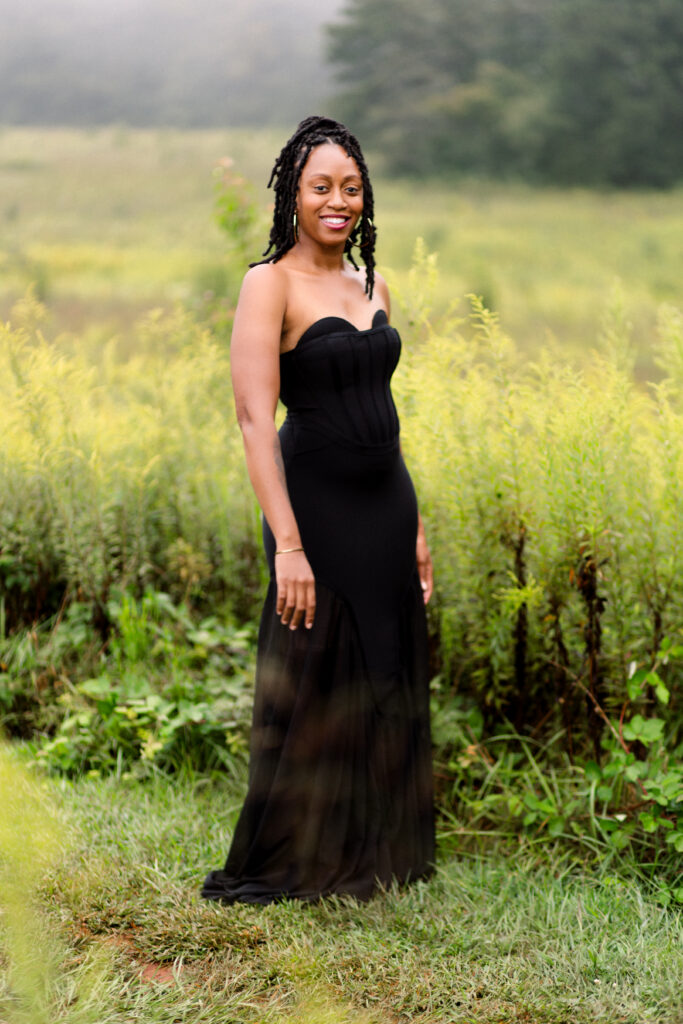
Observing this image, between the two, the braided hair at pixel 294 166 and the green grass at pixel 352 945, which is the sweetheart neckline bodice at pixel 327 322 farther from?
the green grass at pixel 352 945

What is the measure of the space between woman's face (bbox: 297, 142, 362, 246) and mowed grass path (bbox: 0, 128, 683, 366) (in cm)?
244

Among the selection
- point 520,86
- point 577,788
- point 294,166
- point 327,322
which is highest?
point 520,86

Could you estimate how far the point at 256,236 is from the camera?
4.89 metres

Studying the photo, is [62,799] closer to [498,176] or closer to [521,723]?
[521,723]

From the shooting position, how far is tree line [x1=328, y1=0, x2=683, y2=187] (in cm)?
2858

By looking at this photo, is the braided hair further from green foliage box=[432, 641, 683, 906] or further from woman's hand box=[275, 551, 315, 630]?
green foliage box=[432, 641, 683, 906]

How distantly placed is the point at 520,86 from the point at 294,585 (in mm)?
33649

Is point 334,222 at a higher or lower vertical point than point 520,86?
lower

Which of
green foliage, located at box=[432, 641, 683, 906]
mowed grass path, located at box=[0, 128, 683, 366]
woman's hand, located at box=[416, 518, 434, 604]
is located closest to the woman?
woman's hand, located at box=[416, 518, 434, 604]

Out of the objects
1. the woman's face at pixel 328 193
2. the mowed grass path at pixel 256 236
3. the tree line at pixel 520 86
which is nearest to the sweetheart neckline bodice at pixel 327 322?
the woman's face at pixel 328 193

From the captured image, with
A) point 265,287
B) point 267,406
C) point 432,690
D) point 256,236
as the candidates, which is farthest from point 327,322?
point 256,236

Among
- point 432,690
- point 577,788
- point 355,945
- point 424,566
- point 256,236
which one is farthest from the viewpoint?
point 256,236

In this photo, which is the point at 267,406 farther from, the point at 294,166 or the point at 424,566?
the point at 424,566

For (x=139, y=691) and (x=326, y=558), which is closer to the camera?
(x=326, y=558)
